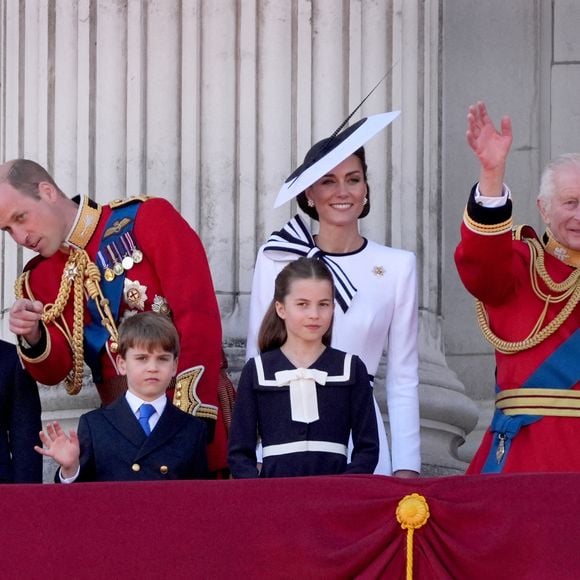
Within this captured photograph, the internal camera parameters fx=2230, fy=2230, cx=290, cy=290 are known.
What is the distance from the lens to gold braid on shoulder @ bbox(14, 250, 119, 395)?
6457 mm

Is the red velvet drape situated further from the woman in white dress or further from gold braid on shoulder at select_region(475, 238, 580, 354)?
the woman in white dress

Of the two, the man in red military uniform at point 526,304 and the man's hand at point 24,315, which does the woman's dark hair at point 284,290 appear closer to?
the man in red military uniform at point 526,304

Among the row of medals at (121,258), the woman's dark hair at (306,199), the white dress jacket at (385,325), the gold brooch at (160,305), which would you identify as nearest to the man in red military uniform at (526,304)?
the white dress jacket at (385,325)

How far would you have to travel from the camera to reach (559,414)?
596 cm

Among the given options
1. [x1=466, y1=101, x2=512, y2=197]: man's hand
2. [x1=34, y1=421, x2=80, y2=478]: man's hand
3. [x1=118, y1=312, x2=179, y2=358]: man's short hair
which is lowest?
[x1=34, y1=421, x2=80, y2=478]: man's hand

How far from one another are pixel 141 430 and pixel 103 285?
679mm

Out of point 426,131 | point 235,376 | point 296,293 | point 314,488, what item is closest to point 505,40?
point 426,131

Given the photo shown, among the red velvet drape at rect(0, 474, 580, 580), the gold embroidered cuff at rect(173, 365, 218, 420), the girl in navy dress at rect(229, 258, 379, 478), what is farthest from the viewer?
the gold embroidered cuff at rect(173, 365, 218, 420)

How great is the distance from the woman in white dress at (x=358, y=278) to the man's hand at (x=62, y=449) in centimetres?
83

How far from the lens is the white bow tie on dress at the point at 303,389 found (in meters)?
5.89

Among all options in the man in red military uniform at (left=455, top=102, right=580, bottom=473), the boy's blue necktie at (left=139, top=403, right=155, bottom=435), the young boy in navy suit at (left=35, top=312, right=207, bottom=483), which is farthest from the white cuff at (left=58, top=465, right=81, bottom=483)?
the man in red military uniform at (left=455, top=102, right=580, bottom=473)

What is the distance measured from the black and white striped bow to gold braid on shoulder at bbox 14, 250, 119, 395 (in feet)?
1.68

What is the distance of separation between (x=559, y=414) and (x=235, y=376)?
1340mm

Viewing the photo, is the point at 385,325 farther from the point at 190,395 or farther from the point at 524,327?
the point at 190,395
